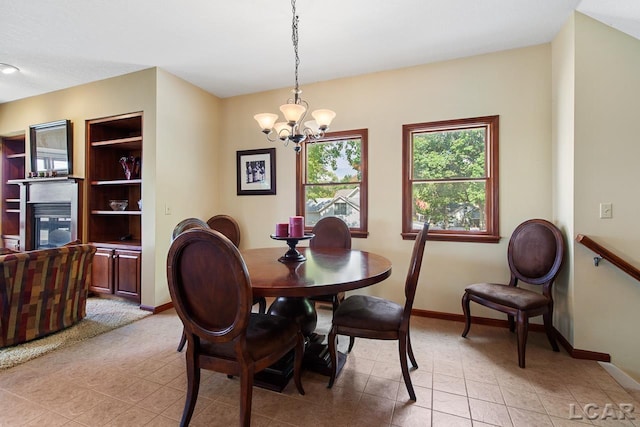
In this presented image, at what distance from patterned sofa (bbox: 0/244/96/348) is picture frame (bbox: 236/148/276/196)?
184 cm

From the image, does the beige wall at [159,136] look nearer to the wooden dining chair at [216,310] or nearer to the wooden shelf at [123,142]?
the wooden shelf at [123,142]

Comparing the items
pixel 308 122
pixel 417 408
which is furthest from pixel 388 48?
pixel 417 408

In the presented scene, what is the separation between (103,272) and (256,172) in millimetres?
2235

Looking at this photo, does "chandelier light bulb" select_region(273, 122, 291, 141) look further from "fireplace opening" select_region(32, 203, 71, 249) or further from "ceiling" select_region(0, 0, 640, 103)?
"fireplace opening" select_region(32, 203, 71, 249)

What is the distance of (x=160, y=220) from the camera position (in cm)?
326

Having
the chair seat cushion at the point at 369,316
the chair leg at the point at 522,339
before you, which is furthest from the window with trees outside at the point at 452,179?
the chair seat cushion at the point at 369,316

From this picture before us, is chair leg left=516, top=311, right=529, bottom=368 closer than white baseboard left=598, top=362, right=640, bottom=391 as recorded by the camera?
No

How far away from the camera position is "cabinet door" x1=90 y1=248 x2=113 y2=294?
11.5 feet

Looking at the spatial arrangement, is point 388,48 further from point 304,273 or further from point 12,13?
point 12,13

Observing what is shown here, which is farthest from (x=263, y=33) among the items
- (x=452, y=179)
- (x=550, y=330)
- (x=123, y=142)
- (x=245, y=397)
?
(x=550, y=330)

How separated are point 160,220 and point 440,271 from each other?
313 cm

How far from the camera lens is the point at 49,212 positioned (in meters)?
3.88

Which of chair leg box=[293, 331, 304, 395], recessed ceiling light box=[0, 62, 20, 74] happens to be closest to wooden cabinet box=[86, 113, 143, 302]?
recessed ceiling light box=[0, 62, 20, 74]

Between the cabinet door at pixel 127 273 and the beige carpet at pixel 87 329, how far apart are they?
161 mm
